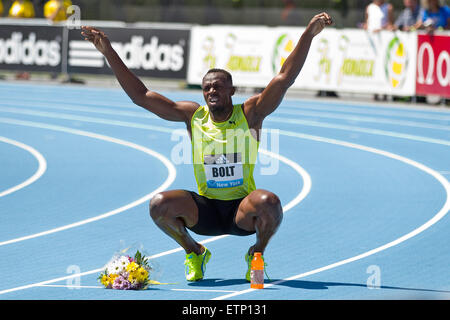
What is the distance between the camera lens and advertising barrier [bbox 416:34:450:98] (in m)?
18.2

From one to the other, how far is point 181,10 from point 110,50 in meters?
22.9

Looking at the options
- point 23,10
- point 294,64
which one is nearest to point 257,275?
point 294,64

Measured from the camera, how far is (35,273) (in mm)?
6879

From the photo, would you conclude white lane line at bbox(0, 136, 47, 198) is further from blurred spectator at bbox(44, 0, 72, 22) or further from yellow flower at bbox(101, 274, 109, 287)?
blurred spectator at bbox(44, 0, 72, 22)

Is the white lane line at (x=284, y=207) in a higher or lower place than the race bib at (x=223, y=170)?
lower

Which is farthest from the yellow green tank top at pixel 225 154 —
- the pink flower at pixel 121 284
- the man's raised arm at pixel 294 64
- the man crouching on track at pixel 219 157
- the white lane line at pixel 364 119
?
the white lane line at pixel 364 119

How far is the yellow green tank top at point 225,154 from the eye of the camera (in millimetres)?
6664

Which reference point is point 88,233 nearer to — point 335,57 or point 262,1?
point 335,57

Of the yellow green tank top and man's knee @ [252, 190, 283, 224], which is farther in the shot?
the yellow green tank top

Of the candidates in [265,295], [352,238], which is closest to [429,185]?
[352,238]

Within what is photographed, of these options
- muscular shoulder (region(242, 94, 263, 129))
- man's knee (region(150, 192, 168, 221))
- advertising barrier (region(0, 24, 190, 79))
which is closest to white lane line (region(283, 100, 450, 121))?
advertising barrier (region(0, 24, 190, 79))

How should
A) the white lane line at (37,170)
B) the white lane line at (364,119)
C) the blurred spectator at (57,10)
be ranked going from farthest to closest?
the blurred spectator at (57,10)
the white lane line at (364,119)
the white lane line at (37,170)

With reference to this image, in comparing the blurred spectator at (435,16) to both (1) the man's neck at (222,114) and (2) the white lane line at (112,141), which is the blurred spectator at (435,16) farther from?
(1) the man's neck at (222,114)

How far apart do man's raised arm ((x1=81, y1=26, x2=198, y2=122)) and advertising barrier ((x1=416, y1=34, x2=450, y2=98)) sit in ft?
40.0
